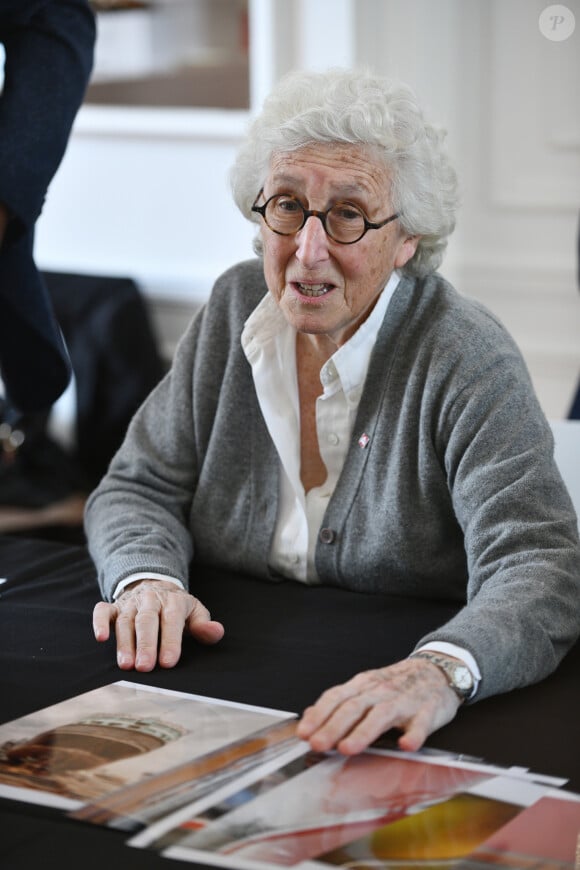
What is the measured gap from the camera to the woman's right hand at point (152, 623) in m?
1.42

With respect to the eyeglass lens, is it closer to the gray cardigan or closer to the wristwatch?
the gray cardigan

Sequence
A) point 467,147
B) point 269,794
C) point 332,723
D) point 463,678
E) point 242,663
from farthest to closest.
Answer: point 467,147, point 242,663, point 463,678, point 332,723, point 269,794

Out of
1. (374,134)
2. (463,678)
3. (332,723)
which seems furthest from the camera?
(374,134)

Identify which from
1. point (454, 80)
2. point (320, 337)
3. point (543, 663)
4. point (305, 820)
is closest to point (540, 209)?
point (454, 80)

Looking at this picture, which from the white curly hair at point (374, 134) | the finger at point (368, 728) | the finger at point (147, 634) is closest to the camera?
the finger at point (368, 728)

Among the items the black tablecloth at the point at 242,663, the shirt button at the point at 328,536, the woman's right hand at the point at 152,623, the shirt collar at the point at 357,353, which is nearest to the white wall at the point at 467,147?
the shirt collar at the point at 357,353

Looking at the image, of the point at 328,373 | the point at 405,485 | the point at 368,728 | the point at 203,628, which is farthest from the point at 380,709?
the point at 328,373

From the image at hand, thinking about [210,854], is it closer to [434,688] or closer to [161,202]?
[434,688]

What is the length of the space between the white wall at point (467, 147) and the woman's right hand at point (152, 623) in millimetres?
1774

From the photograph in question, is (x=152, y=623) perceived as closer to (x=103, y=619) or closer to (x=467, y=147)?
(x=103, y=619)

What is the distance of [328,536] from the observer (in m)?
1.72

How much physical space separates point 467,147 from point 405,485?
6.05ft

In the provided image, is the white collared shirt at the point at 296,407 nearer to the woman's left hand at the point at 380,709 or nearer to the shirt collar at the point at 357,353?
the shirt collar at the point at 357,353

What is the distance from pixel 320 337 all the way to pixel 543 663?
610 mm
